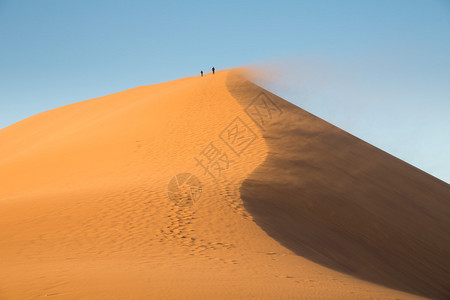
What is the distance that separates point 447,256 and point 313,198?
4.84m

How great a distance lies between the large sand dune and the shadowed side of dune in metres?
0.07

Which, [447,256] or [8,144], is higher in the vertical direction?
[8,144]

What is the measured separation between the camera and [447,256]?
13.0 metres

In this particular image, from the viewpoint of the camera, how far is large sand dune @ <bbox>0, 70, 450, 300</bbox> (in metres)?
6.50

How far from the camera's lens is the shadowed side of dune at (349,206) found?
397 inches

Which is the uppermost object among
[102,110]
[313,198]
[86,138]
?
[102,110]

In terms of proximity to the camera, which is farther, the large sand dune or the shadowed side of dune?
the shadowed side of dune

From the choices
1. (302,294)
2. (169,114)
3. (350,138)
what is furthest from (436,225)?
(169,114)

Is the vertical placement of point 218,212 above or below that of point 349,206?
above

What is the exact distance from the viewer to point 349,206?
13578mm

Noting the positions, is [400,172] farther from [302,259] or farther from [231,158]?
[302,259]

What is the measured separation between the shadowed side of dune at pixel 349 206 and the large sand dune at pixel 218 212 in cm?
7

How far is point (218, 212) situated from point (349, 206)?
5.38 m

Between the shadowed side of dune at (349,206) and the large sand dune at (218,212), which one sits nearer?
the large sand dune at (218,212)
